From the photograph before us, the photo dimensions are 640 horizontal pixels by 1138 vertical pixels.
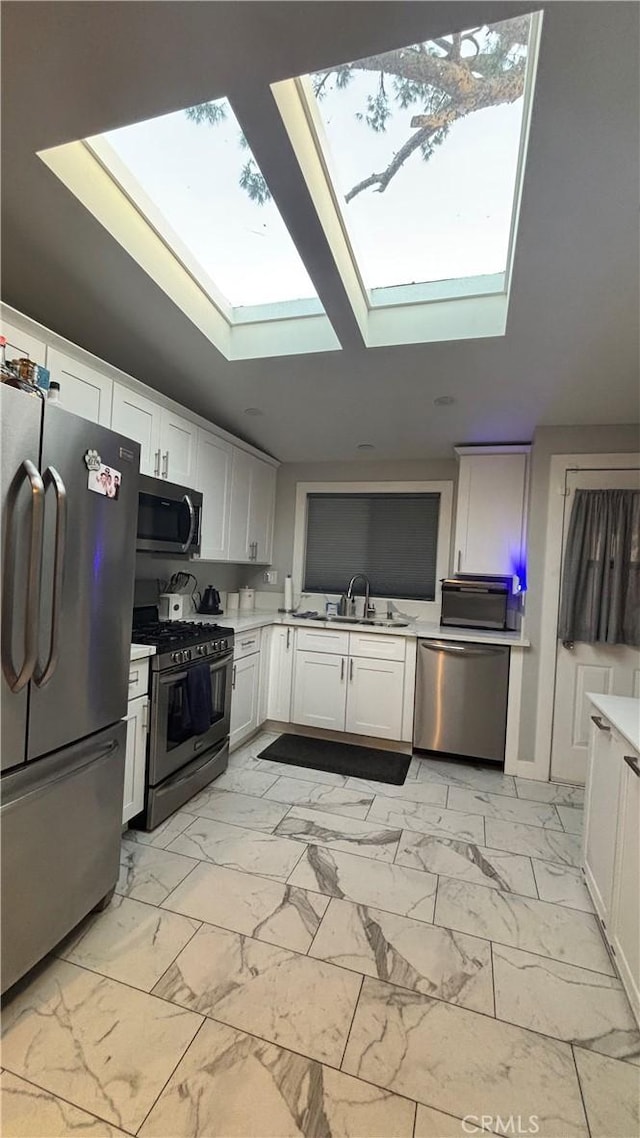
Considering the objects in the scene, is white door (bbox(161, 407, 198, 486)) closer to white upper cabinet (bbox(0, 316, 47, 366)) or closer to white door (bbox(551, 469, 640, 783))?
white upper cabinet (bbox(0, 316, 47, 366))

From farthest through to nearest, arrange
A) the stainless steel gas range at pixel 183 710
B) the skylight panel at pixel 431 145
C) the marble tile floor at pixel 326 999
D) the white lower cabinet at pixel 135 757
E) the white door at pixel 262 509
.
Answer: the white door at pixel 262 509, the stainless steel gas range at pixel 183 710, the white lower cabinet at pixel 135 757, the skylight panel at pixel 431 145, the marble tile floor at pixel 326 999

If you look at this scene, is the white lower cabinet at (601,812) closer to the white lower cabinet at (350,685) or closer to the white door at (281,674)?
the white lower cabinet at (350,685)

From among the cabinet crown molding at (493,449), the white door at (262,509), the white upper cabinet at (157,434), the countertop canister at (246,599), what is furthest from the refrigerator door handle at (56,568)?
the cabinet crown molding at (493,449)

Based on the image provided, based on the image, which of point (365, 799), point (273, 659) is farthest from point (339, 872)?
point (273, 659)

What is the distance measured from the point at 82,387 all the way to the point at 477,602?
297cm

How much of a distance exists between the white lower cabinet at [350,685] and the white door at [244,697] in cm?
35

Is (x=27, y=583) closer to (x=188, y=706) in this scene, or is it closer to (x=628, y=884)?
(x=188, y=706)

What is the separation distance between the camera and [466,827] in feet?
8.02

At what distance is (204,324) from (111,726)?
6.77 ft

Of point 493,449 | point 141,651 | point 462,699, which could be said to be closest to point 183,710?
point 141,651

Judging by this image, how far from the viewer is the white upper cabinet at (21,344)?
5.79ft

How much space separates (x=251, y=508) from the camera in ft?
12.8

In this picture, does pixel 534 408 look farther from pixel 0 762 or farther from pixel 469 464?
pixel 0 762

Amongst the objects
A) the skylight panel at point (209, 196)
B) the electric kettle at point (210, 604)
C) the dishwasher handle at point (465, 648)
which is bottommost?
the dishwasher handle at point (465, 648)
